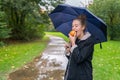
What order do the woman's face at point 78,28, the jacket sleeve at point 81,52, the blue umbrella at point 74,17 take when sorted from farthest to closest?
the blue umbrella at point 74,17
the woman's face at point 78,28
the jacket sleeve at point 81,52

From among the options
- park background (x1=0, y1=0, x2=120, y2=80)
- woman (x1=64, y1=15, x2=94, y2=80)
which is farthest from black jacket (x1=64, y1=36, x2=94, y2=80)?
park background (x1=0, y1=0, x2=120, y2=80)

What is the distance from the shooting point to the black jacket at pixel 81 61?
12.5 feet

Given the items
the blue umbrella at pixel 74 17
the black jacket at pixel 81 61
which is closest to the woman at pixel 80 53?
the black jacket at pixel 81 61

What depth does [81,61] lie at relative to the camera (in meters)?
3.83

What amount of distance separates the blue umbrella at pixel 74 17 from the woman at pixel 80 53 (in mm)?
250

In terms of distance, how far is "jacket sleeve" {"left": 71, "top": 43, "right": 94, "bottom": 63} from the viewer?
3.80 m

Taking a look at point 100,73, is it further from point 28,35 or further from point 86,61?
point 28,35

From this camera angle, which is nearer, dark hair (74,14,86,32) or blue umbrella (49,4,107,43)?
dark hair (74,14,86,32)

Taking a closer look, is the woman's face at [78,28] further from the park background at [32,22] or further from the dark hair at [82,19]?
the park background at [32,22]

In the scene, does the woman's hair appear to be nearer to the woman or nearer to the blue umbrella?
the woman

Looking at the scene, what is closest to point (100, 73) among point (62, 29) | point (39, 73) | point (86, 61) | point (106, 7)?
point (39, 73)

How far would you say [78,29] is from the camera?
155 inches

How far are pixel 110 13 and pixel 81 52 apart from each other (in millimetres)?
31021

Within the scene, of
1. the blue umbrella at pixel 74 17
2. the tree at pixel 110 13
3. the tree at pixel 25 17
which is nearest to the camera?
the blue umbrella at pixel 74 17
